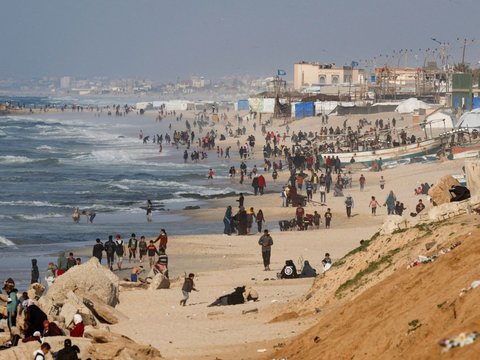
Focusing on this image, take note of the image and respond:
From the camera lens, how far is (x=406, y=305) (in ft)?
37.7

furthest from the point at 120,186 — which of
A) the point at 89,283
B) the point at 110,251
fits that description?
the point at 89,283

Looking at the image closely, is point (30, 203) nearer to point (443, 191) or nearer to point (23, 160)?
point (443, 191)

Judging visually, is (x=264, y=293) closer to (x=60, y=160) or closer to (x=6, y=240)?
(x=6, y=240)

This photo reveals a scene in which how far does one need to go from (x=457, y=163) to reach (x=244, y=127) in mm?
49910

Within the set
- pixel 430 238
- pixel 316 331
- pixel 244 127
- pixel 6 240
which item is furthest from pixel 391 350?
pixel 244 127

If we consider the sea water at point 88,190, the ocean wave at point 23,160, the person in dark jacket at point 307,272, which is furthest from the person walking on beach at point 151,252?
the ocean wave at point 23,160

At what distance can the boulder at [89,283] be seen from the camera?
1872 centimetres

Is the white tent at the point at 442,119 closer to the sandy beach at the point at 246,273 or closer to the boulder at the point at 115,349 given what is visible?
the sandy beach at the point at 246,273

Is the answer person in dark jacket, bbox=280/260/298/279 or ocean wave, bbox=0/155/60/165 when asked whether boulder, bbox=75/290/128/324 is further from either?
ocean wave, bbox=0/155/60/165

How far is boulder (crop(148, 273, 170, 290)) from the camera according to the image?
22.4 m

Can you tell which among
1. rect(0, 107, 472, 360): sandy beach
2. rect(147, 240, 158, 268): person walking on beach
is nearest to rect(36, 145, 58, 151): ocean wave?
rect(0, 107, 472, 360): sandy beach

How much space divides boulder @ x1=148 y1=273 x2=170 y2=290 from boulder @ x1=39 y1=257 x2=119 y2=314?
2367 mm

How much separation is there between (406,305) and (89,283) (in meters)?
8.87

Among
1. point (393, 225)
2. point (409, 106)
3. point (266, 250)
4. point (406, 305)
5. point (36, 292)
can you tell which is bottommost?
point (36, 292)
